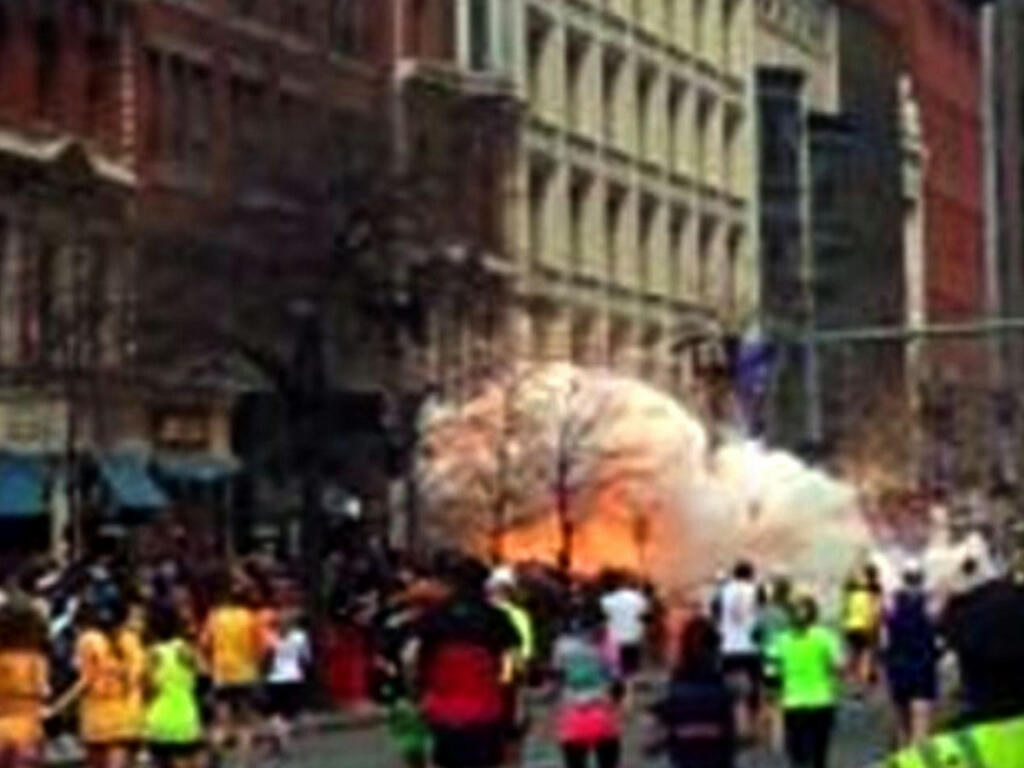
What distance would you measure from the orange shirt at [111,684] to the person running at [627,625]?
12103mm

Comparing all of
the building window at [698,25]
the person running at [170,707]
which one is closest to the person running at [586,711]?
the person running at [170,707]

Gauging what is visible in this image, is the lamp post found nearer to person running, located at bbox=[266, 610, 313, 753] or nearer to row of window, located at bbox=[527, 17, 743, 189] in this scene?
person running, located at bbox=[266, 610, 313, 753]

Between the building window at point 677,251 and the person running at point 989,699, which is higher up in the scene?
the building window at point 677,251

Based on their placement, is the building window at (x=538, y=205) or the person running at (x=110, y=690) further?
the building window at (x=538, y=205)

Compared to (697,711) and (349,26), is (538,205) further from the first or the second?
(697,711)

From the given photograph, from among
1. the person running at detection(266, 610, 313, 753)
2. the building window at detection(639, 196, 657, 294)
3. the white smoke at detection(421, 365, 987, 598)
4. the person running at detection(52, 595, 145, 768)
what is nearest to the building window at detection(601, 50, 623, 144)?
the building window at detection(639, 196, 657, 294)

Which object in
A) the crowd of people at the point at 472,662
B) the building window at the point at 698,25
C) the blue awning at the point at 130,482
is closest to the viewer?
the crowd of people at the point at 472,662

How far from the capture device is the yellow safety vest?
6.12 meters

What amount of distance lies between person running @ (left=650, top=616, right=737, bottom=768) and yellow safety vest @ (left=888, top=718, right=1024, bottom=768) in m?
14.0

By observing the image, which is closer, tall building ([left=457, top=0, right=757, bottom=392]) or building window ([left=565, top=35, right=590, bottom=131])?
tall building ([left=457, top=0, right=757, bottom=392])

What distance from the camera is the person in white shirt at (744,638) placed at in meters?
33.4

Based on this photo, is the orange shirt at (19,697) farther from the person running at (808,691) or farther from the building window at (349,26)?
the building window at (349,26)

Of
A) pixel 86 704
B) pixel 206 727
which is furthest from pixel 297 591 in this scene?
pixel 86 704

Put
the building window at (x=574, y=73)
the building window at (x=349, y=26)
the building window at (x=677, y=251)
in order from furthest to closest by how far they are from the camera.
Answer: the building window at (x=677, y=251)
the building window at (x=574, y=73)
the building window at (x=349, y=26)
